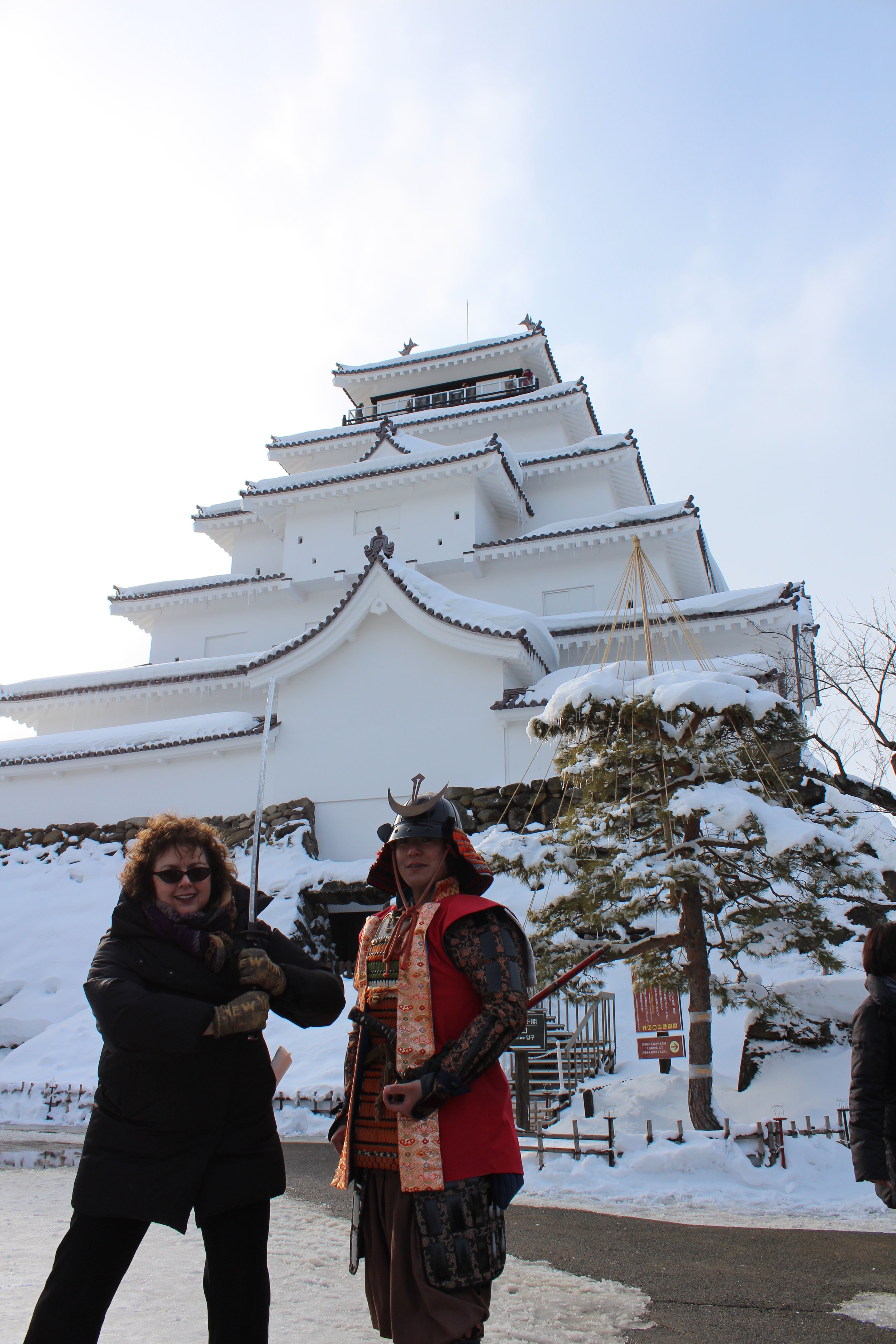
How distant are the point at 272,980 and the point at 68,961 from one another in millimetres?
10881

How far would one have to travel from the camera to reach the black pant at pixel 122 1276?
2.25m

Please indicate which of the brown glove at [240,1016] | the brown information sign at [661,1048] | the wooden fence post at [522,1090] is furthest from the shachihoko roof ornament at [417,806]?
the brown information sign at [661,1048]

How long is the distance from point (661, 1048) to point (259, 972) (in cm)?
610

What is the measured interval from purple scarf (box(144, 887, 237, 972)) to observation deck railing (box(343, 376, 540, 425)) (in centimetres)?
2482

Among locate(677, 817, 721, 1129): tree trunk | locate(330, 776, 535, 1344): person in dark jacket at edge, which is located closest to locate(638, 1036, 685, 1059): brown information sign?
locate(677, 817, 721, 1129): tree trunk

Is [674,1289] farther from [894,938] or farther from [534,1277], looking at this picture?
[894,938]

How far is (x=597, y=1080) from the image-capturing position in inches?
341

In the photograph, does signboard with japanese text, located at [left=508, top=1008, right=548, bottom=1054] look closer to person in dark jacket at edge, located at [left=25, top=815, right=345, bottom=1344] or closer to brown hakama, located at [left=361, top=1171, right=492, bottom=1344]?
brown hakama, located at [left=361, top=1171, right=492, bottom=1344]

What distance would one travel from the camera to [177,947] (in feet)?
8.68

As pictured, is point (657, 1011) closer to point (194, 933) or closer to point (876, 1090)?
point (876, 1090)

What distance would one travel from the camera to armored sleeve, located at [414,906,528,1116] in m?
2.35

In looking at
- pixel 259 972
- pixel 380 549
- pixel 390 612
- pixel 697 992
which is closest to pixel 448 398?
pixel 380 549

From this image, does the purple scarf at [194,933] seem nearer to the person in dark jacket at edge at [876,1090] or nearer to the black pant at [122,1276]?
the black pant at [122,1276]

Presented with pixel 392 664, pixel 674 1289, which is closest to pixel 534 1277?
pixel 674 1289
